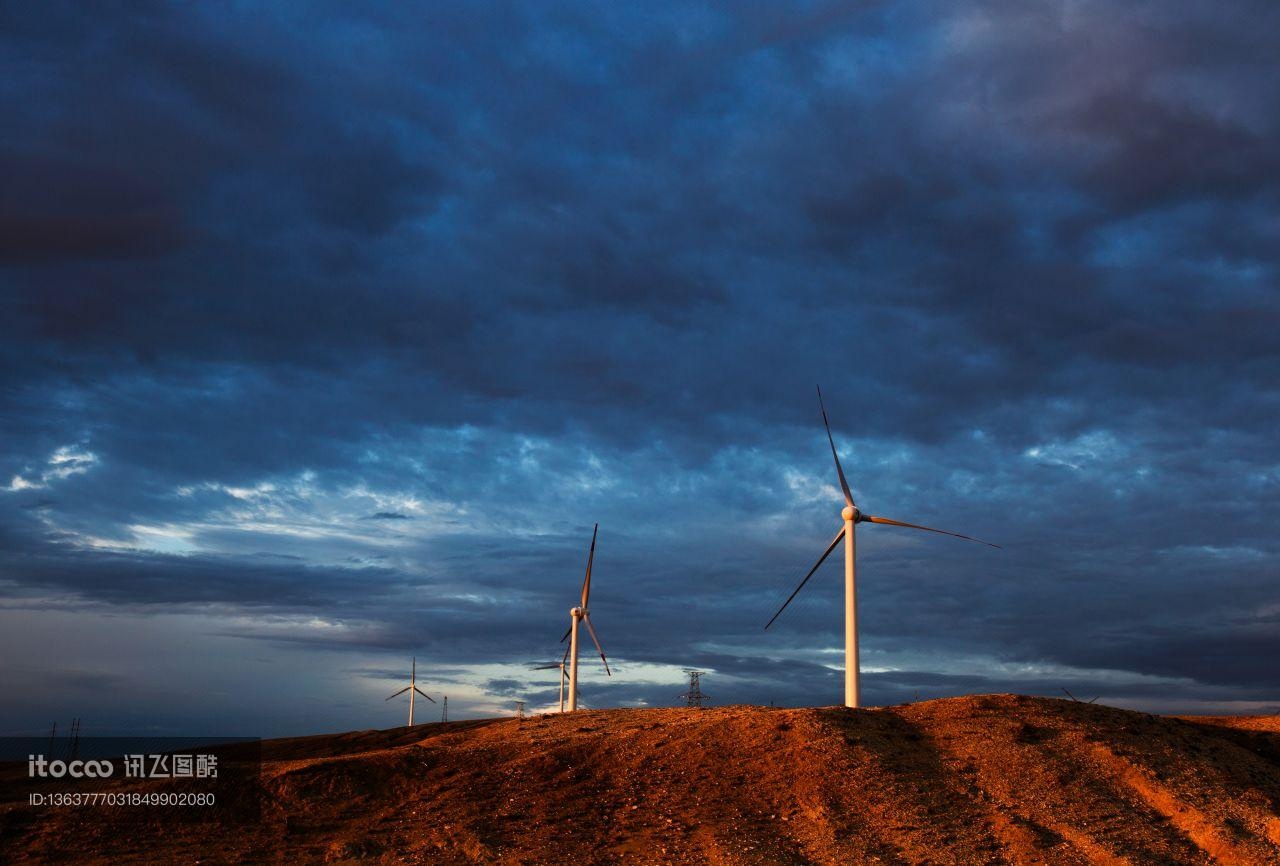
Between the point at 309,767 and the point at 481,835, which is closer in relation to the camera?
the point at 481,835

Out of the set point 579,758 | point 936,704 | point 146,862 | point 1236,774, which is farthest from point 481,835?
point 1236,774

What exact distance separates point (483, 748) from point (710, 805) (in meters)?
15.1

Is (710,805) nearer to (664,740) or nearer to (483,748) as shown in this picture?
(664,740)

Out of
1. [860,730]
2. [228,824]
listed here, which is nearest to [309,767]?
[228,824]

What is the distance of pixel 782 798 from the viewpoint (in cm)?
4828

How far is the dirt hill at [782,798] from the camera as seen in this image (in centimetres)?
4306

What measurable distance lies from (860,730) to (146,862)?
35.8m

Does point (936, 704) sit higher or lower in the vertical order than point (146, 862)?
higher

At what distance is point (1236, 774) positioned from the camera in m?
53.6

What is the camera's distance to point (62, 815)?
149 feet

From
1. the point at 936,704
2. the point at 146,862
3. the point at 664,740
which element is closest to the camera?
the point at 146,862

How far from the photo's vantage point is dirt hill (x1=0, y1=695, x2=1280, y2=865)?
4306 centimetres

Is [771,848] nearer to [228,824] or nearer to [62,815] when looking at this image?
[228,824]

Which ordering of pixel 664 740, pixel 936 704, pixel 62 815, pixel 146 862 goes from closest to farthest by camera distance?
pixel 146 862
pixel 62 815
pixel 664 740
pixel 936 704
